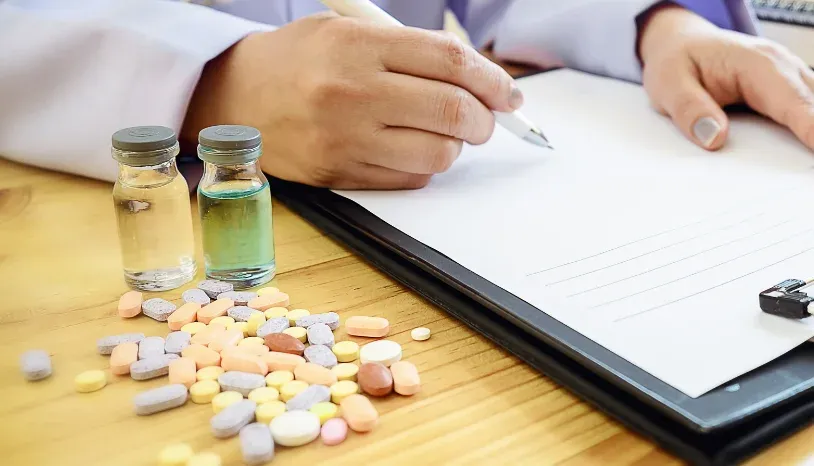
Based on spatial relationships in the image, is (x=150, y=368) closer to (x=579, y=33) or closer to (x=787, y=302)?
(x=787, y=302)

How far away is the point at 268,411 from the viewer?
0.42m

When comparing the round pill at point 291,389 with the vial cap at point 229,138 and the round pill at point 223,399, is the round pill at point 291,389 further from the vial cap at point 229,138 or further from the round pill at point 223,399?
the vial cap at point 229,138

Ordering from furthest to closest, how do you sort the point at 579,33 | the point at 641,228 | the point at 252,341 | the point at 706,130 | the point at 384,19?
the point at 579,33, the point at 706,130, the point at 384,19, the point at 641,228, the point at 252,341

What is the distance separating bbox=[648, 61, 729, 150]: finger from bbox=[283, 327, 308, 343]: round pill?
1.61 feet

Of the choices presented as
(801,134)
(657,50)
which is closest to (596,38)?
(657,50)

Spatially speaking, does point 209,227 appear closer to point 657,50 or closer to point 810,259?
point 810,259

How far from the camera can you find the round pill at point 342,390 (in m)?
0.44

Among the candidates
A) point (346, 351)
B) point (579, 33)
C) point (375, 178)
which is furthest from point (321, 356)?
point (579, 33)

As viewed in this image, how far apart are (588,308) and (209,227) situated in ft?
0.88

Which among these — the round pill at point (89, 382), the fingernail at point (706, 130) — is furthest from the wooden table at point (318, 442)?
the fingernail at point (706, 130)

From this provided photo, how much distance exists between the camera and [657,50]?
0.94m

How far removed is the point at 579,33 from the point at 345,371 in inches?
30.3

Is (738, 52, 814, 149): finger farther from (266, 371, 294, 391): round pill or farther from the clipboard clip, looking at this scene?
(266, 371, 294, 391): round pill

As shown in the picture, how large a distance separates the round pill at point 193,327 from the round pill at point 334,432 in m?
0.13
